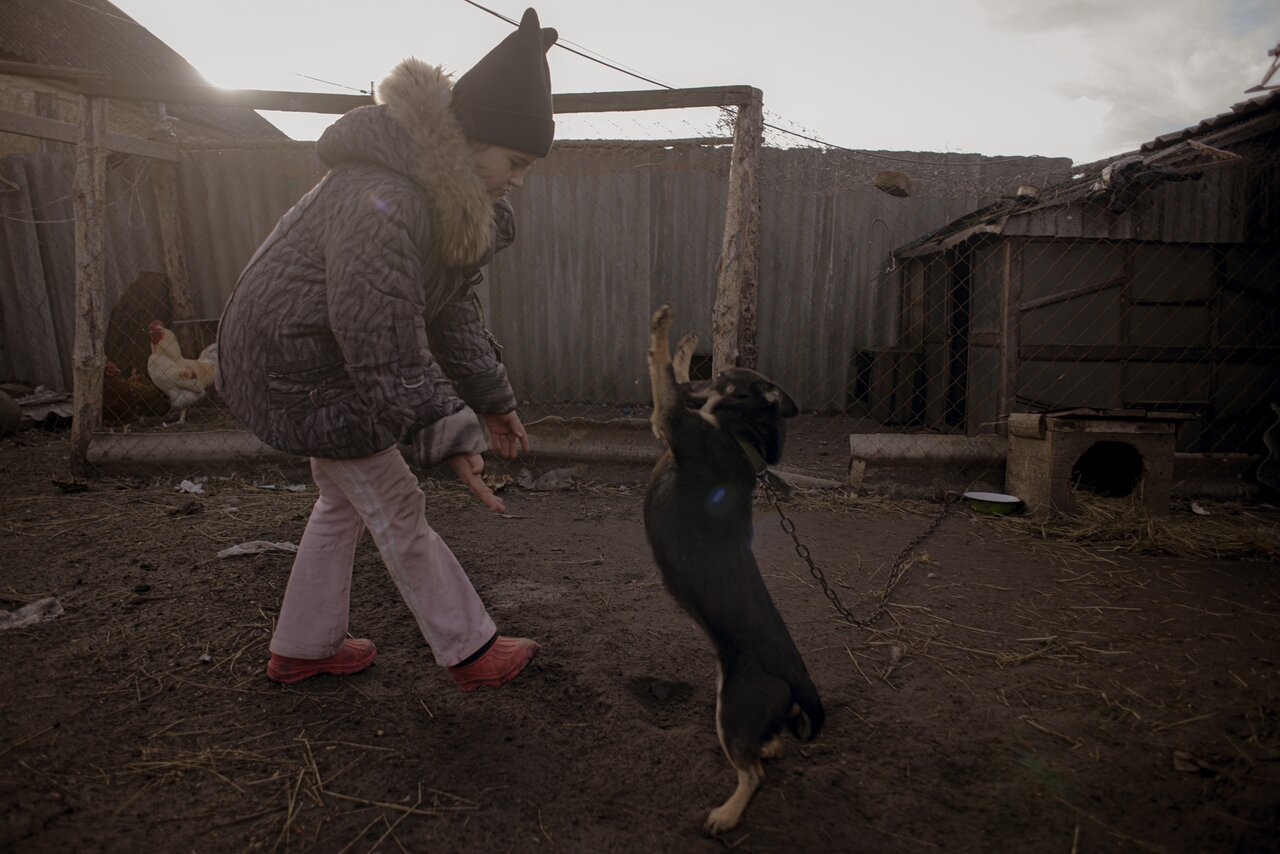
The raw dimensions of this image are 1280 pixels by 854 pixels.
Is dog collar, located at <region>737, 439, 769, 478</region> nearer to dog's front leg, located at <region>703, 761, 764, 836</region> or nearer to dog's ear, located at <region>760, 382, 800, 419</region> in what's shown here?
dog's ear, located at <region>760, 382, 800, 419</region>

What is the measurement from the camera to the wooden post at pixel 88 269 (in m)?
5.16

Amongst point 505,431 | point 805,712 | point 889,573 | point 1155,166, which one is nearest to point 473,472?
point 505,431

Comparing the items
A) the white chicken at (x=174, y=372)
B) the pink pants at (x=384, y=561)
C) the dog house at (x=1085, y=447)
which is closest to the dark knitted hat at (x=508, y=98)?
the pink pants at (x=384, y=561)

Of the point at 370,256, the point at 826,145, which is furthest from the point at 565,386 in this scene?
the point at 370,256

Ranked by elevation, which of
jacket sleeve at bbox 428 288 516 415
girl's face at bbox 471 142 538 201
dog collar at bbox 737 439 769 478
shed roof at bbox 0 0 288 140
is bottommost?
dog collar at bbox 737 439 769 478

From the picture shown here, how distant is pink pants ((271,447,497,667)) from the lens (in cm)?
216

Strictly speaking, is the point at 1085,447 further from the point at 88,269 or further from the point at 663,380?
the point at 88,269

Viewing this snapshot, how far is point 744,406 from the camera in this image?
2451mm

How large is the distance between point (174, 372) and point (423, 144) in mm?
6705

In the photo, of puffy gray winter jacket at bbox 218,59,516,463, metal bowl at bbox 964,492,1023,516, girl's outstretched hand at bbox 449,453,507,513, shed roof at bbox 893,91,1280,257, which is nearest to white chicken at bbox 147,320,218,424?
puffy gray winter jacket at bbox 218,59,516,463

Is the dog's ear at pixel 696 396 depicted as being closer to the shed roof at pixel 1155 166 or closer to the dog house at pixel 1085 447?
the dog house at pixel 1085 447

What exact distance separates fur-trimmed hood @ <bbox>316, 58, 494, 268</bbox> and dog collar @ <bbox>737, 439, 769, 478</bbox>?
1.17 metres

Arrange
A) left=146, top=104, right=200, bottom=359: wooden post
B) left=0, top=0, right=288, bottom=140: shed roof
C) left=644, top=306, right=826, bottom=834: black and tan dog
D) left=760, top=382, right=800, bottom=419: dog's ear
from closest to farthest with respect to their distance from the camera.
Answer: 1. left=644, top=306, right=826, bottom=834: black and tan dog
2. left=760, top=382, right=800, bottom=419: dog's ear
3. left=146, top=104, right=200, bottom=359: wooden post
4. left=0, top=0, right=288, bottom=140: shed roof

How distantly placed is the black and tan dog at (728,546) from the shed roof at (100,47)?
12.2 m
